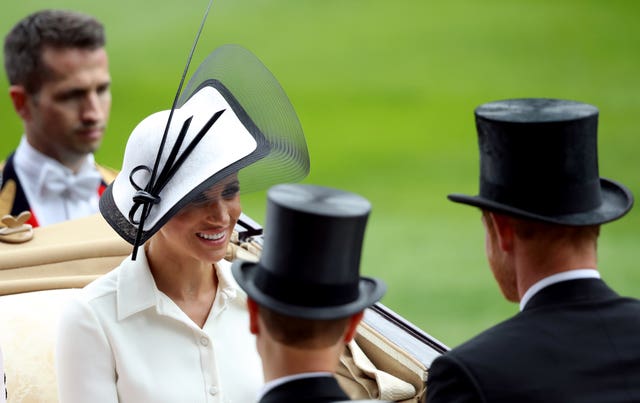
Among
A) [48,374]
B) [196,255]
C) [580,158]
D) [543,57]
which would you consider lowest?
[543,57]

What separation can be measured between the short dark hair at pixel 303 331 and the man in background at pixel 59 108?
2334 millimetres

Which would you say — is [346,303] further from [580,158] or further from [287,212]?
[580,158]

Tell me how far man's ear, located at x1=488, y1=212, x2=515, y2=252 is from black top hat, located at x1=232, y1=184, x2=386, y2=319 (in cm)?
28

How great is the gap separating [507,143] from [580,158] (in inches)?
4.8

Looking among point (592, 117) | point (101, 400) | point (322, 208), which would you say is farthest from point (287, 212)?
point (101, 400)

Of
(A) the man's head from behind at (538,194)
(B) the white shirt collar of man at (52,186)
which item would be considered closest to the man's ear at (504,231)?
(A) the man's head from behind at (538,194)

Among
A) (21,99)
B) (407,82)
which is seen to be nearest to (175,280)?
(21,99)

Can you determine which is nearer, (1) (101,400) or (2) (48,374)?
(1) (101,400)

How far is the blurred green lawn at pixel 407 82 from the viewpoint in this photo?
25.8 feet

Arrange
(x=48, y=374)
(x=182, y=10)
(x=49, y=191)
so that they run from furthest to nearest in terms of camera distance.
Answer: (x=182, y=10) < (x=49, y=191) < (x=48, y=374)

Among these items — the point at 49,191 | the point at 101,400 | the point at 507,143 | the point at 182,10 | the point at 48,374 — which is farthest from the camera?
the point at 182,10

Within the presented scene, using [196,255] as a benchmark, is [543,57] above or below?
below

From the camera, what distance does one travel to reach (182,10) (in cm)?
1141

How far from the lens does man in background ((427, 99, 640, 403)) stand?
5.58ft
